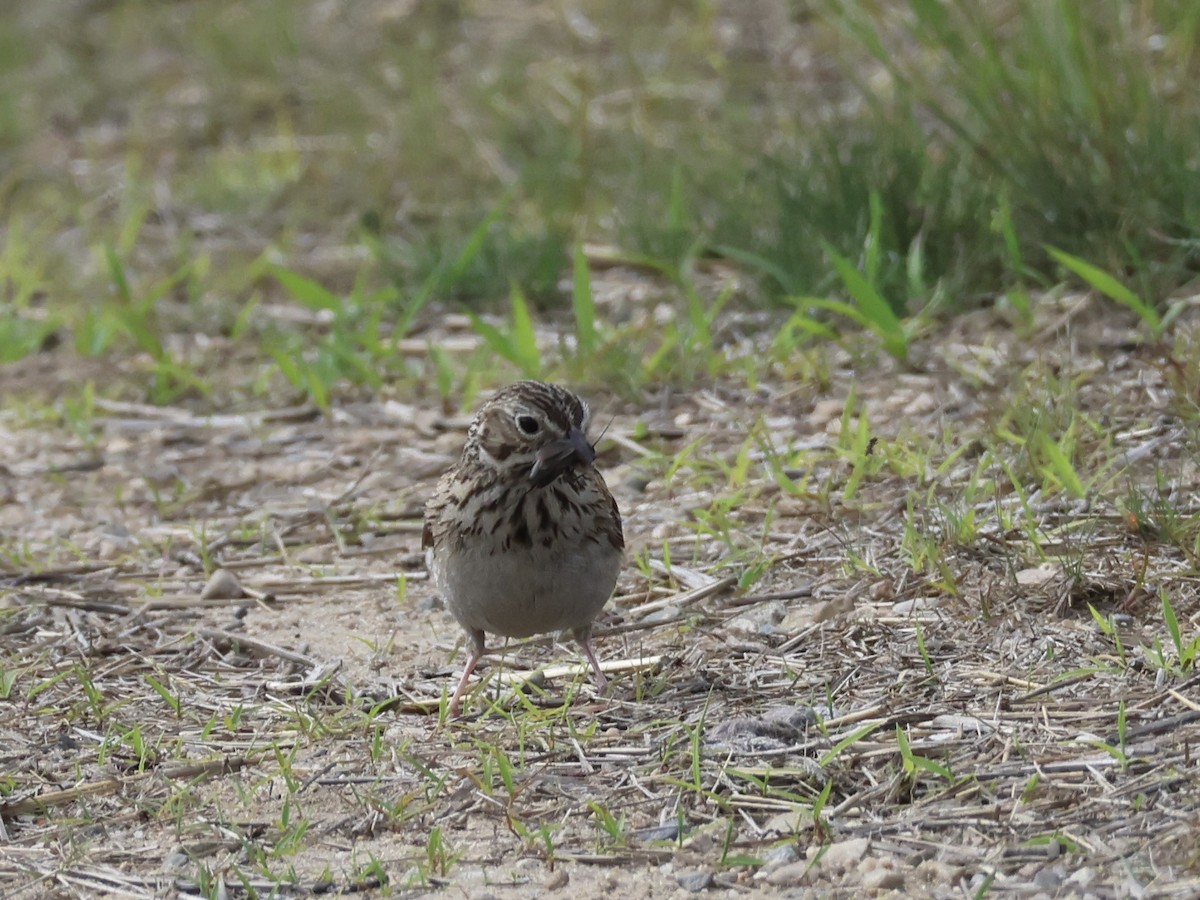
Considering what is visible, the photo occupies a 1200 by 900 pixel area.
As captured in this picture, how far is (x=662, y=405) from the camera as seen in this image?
699 cm

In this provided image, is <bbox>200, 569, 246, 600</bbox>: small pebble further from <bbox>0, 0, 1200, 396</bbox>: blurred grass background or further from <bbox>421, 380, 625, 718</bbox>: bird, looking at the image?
<bbox>0, 0, 1200, 396</bbox>: blurred grass background

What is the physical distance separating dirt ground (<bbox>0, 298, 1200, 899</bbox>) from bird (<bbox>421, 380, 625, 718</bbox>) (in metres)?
0.26

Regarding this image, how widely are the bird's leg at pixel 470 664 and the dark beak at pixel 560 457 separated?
1.99 feet

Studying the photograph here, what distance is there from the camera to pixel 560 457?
4.57 meters

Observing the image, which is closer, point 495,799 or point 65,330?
point 495,799

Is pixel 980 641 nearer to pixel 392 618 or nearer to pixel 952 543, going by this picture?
pixel 952 543

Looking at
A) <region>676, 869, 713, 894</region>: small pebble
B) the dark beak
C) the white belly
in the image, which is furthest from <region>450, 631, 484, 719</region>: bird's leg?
<region>676, 869, 713, 894</region>: small pebble

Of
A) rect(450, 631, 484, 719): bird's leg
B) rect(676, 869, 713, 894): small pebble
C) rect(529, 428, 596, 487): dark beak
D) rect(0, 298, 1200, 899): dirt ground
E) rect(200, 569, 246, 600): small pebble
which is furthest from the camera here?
rect(200, 569, 246, 600): small pebble

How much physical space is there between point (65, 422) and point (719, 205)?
319cm

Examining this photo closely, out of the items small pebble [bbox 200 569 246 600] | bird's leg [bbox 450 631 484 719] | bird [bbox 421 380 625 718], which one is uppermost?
bird [bbox 421 380 625 718]

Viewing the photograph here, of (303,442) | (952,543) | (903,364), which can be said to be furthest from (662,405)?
(952,543)

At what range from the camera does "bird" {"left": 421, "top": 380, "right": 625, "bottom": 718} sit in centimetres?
462

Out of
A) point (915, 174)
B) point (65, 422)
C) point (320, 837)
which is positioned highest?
point (915, 174)

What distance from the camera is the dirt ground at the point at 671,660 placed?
3.73 m
